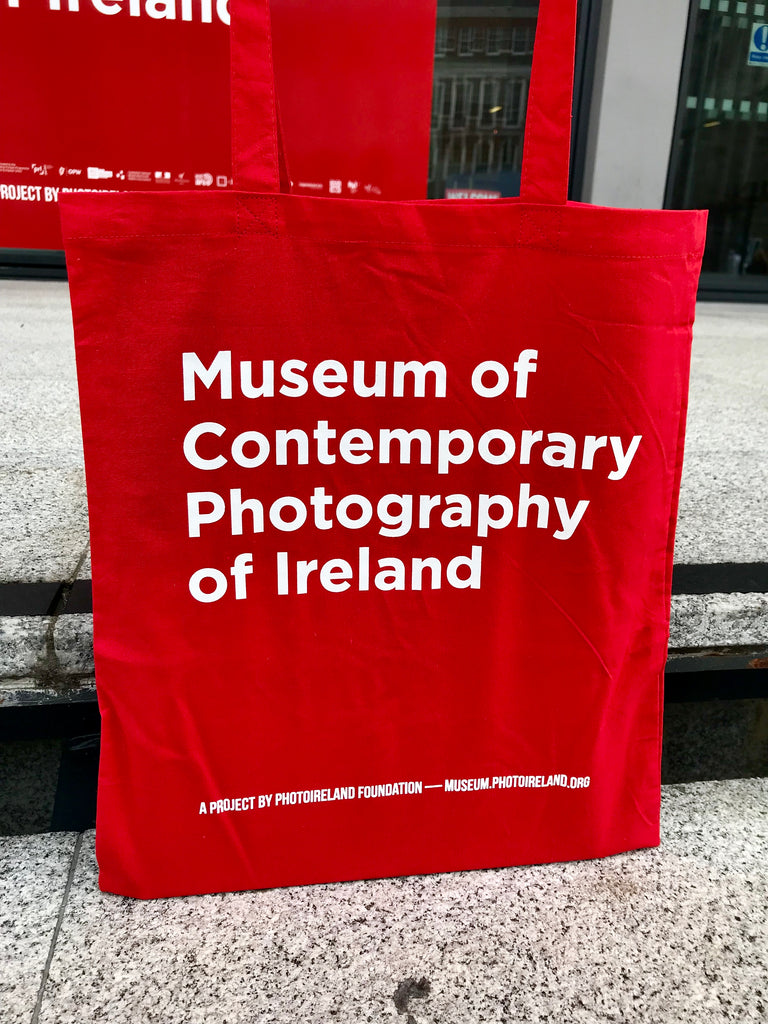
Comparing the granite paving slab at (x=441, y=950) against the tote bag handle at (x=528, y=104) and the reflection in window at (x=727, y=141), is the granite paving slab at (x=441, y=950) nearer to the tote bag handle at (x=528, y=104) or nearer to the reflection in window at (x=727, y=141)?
the tote bag handle at (x=528, y=104)

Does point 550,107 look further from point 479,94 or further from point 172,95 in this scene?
point 479,94

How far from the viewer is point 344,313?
1081 mm

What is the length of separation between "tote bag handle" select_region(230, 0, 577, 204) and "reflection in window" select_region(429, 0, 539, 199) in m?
3.58

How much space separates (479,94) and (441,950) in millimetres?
4264

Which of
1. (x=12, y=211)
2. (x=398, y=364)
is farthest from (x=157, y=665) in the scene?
(x=12, y=211)

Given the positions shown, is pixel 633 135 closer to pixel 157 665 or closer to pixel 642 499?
pixel 642 499

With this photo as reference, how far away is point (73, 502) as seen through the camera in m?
1.86

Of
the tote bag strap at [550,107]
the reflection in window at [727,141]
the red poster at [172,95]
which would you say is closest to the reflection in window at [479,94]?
the red poster at [172,95]

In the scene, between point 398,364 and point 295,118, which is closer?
point 398,364

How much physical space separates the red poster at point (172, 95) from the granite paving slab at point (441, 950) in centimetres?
313

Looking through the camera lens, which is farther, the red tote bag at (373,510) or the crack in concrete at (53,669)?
the crack in concrete at (53,669)

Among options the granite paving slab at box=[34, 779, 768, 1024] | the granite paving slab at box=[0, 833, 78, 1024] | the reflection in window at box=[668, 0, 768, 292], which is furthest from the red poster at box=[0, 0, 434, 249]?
the granite paving slab at box=[34, 779, 768, 1024]

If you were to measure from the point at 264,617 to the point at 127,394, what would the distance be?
1.15 feet

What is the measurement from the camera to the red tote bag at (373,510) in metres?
1.05
